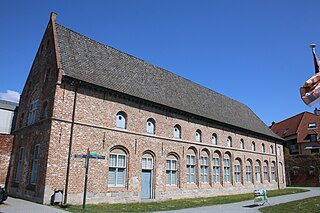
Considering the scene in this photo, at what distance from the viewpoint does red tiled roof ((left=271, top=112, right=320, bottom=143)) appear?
43.5 metres

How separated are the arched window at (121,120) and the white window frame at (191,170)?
6.96 meters

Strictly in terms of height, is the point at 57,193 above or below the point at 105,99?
below

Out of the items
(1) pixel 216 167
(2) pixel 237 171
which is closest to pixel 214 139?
(1) pixel 216 167

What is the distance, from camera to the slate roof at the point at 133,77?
17.1 metres

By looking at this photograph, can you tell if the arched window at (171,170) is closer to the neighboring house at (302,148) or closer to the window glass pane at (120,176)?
the window glass pane at (120,176)

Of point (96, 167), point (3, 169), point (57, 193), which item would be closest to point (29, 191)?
point (57, 193)

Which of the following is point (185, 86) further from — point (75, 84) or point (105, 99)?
point (75, 84)

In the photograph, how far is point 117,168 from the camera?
1666 cm

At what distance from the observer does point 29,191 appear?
1500 centimetres

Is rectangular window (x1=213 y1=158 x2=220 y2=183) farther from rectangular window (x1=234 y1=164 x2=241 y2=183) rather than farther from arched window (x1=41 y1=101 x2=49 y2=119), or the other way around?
arched window (x1=41 y1=101 x2=49 y2=119)

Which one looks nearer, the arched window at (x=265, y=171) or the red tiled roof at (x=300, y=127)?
the arched window at (x=265, y=171)

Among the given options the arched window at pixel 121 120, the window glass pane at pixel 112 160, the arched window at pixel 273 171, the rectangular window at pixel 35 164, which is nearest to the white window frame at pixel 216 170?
the arched window at pixel 121 120

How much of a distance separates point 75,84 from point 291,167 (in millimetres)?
36407

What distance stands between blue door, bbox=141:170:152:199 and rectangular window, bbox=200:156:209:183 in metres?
A: 6.17
